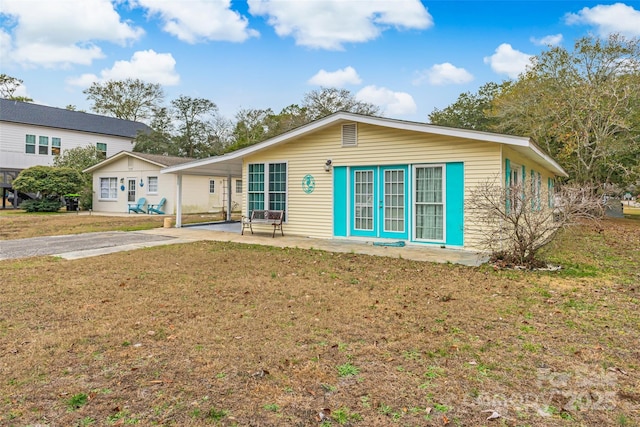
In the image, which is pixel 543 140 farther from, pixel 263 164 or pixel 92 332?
pixel 92 332

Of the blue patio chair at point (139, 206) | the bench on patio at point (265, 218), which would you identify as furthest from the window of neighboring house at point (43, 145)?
the bench on patio at point (265, 218)

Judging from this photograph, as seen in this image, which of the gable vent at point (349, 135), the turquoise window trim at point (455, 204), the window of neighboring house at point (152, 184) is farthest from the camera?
the window of neighboring house at point (152, 184)

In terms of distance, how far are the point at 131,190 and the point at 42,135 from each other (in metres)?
12.0

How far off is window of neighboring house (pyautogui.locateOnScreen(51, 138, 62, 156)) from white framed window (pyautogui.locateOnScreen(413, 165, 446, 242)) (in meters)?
29.2

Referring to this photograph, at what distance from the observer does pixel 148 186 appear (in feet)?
70.7

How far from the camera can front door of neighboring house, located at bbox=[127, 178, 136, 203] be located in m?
22.1

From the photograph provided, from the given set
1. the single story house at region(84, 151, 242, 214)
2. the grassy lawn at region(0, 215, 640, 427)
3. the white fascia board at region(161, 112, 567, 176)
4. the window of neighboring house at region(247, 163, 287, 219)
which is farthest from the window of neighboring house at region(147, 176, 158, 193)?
the grassy lawn at region(0, 215, 640, 427)

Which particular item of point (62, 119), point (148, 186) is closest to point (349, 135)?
point (148, 186)

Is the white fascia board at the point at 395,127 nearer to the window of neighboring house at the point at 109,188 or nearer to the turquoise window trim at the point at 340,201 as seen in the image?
the turquoise window trim at the point at 340,201

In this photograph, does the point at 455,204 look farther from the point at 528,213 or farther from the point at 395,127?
the point at 528,213

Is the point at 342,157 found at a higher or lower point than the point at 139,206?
higher

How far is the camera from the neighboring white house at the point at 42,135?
86.8ft

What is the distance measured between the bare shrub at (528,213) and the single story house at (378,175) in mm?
1612

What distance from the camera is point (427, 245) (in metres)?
9.59
